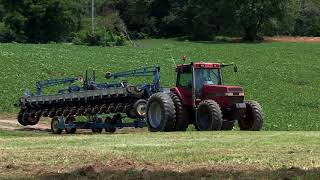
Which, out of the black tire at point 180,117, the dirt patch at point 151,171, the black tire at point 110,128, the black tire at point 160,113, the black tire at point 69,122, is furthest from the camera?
the black tire at point 69,122

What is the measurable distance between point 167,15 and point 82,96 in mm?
89989

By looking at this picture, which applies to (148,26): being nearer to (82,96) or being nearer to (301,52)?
(301,52)

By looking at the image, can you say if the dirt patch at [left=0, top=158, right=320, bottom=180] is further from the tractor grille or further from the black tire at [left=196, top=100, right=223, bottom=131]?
the tractor grille

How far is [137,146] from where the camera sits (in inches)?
571

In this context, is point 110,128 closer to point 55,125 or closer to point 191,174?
point 55,125

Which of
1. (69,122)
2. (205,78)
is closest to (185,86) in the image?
(205,78)

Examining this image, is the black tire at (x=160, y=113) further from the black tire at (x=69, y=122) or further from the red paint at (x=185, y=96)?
the black tire at (x=69, y=122)

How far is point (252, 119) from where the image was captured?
2248cm

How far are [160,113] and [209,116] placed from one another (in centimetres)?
169

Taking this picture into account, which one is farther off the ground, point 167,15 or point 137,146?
point 167,15

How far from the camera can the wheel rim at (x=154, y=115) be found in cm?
2219

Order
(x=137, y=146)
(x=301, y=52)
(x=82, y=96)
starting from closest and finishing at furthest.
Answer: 1. (x=137, y=146)
2. (x=82, y=96)
3. (x=301, y=52)

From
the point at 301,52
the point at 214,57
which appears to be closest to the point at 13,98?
the point at 214,57

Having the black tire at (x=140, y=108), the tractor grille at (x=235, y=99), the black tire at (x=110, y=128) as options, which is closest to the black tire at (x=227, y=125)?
the tractor grille at (x=235, y=99)
